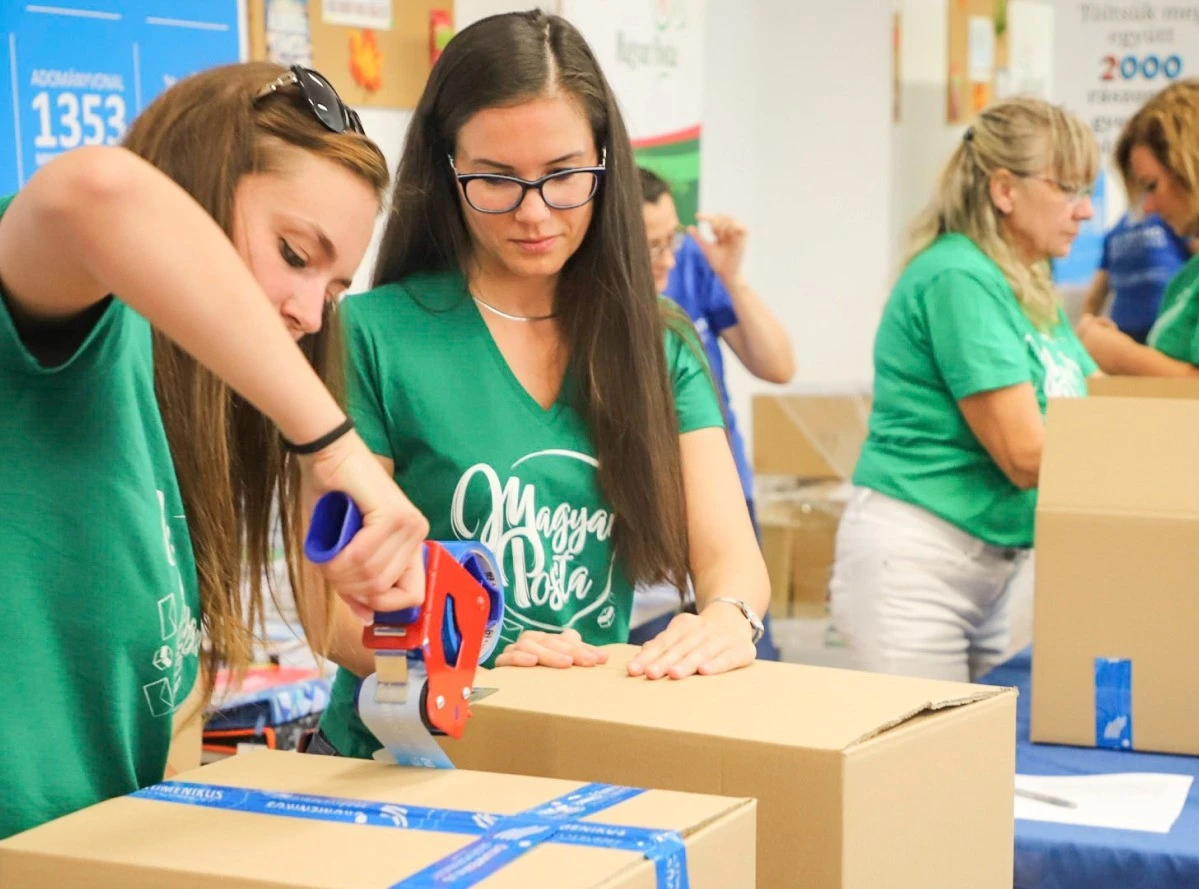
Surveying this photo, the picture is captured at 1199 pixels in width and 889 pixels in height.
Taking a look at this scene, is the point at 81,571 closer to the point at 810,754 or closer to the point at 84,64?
the point at 810,754

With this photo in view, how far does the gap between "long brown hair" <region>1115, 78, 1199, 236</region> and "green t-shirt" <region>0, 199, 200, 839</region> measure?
2789 mm

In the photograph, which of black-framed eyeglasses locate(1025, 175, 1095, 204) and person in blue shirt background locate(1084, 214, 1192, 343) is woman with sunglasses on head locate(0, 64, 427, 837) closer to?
black-framed eyeglasses locate(1025, 175, 1095, 204)

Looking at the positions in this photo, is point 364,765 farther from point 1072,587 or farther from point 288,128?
point 1072,587

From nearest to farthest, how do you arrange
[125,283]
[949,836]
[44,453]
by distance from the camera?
[125,283] → [44,453] → [949,836]

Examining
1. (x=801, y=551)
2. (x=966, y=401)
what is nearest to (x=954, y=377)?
(x=966, y=401)

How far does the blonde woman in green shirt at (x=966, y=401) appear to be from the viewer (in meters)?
2.45

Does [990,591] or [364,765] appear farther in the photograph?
[990,591]

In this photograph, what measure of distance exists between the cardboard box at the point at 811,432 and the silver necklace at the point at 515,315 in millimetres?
3039

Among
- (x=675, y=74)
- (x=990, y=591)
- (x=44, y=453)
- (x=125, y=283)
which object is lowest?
(x=990, y=591)

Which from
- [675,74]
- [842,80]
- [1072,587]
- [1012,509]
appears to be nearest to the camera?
[1072,587]

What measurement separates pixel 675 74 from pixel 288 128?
369 centimetres

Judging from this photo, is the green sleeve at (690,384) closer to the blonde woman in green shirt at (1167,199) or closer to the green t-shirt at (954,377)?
the green t-shirt at (954,377)

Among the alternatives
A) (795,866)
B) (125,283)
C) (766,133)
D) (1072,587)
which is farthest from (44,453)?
(766,133)

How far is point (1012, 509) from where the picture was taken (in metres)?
2.52
